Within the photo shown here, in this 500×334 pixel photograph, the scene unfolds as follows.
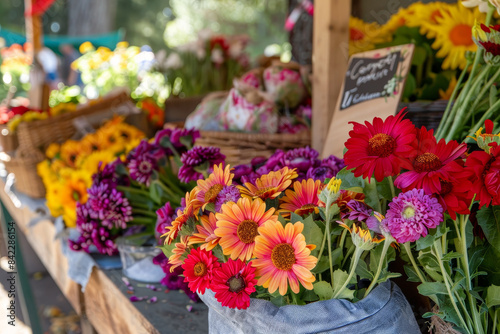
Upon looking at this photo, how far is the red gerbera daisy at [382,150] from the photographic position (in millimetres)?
457

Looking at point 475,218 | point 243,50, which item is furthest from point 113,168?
point 243,50

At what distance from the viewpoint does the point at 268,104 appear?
1309 mm

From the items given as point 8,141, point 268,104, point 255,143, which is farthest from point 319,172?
point 8,141

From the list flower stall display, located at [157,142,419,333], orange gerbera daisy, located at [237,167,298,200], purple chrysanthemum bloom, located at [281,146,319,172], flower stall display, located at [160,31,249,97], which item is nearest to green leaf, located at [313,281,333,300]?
flower stall display, located at [157,142,419,333]

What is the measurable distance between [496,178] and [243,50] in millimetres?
2513

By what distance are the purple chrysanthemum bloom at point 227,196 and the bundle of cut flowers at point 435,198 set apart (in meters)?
0.13

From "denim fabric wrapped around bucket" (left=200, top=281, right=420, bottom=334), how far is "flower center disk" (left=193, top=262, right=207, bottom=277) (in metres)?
0.07

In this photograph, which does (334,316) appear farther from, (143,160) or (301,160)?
(143,160)

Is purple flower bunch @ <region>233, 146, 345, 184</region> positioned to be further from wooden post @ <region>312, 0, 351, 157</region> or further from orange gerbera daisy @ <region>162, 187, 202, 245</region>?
wooden post @ <region>312, 0, 351, 157</region>

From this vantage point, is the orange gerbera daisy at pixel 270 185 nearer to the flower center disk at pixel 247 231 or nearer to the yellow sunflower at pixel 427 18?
the flower center disk at pixel 247 231

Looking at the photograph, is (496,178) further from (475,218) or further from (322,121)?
(322,121)

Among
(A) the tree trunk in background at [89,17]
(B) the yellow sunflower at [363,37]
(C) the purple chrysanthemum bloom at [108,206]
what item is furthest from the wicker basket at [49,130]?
(A) the tree trunk in background at [89,17]

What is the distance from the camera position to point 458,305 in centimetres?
54

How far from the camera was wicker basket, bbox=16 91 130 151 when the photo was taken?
1928 millimetres
